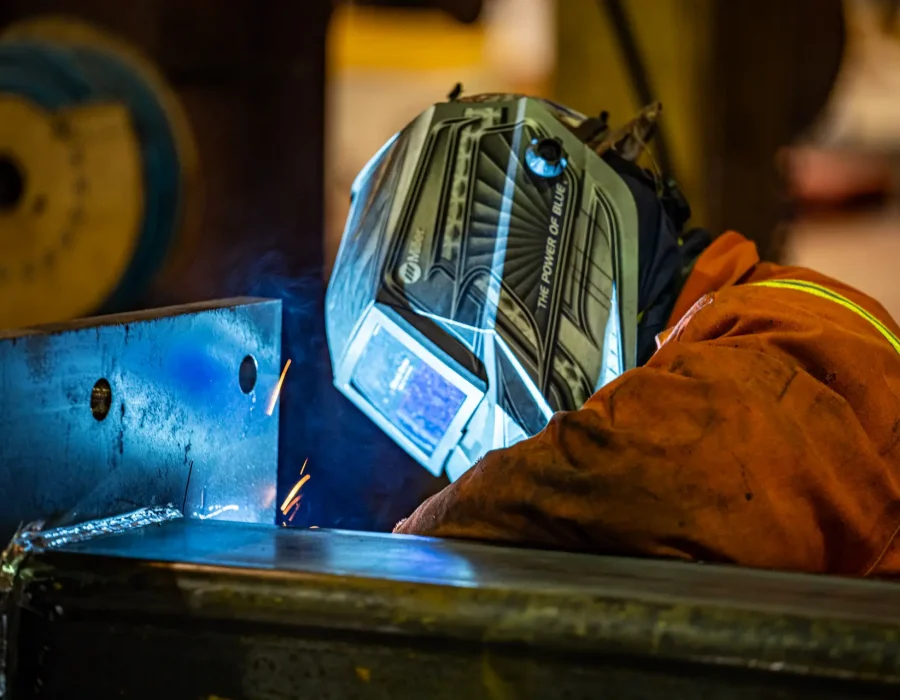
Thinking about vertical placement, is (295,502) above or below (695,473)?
below

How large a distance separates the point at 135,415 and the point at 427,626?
48 centimetres

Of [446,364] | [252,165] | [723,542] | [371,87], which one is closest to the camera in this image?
[723,542]

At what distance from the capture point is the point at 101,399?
44.6 inches

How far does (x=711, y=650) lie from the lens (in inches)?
32.7

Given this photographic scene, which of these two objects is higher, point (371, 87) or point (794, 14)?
point (794, 14)

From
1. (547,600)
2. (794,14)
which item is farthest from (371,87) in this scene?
(547,600)

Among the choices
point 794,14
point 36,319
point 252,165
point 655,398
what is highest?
point 794,14

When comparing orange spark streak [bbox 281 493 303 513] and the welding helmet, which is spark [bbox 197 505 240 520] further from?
orange spark streak [bbox 281 493 303 513]

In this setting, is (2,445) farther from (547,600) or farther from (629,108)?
(629,108)

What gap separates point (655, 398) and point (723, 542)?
0.56ft

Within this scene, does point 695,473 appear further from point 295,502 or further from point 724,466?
point 295,502

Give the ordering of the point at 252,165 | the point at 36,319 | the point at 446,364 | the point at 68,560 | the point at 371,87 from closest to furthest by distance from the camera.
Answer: the point at 68,560 < the point at 446,364 < the point at 36,319 < the point at 252,165 < the point at 371,87

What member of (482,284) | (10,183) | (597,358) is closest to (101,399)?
(482,284)

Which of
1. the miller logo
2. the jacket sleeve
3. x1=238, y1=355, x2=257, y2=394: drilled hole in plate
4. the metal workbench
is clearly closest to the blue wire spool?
the miller logo
